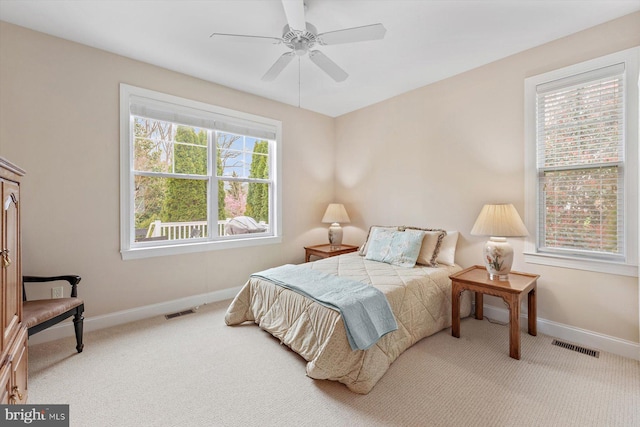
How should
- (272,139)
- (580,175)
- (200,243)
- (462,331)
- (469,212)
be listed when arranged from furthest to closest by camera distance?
(272,139), (200,243), (469,212), (462,331), (580,175)

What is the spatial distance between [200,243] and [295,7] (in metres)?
2.66

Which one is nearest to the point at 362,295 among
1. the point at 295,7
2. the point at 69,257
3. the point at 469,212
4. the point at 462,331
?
the point at 462,331

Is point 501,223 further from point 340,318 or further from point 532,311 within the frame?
point 340,318

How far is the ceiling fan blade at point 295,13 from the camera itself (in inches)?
67.4

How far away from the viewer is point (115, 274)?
283 cm

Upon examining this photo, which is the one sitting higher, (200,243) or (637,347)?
(200,243)

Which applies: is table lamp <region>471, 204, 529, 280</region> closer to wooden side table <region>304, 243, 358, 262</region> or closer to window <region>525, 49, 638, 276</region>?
window <region>525, 49, 638, 276</region>

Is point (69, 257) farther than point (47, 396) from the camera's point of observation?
Yes

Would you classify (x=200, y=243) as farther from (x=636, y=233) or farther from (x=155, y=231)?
(x=636, y=233)

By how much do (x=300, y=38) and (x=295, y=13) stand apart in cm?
37

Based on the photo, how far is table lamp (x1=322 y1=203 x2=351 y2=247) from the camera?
424 cm

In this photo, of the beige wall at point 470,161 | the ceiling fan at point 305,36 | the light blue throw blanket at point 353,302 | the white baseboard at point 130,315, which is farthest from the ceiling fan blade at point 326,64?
the white baseboard at point 130,315

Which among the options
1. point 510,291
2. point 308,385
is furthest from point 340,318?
point 510,291

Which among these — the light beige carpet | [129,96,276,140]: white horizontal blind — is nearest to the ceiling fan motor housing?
[129,96,276,140]: white horizontal blind
